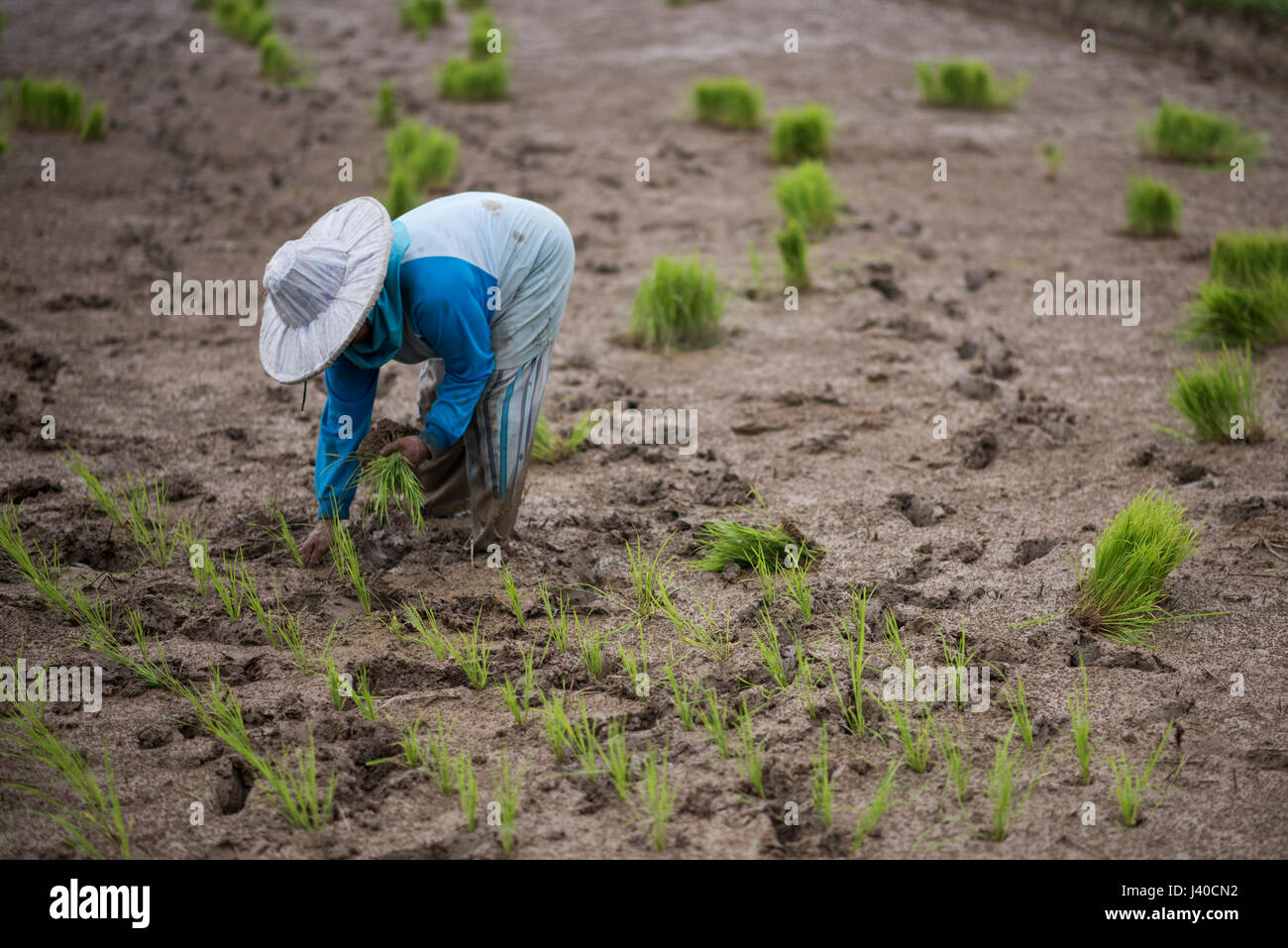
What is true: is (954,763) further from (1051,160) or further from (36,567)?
(1051,160)

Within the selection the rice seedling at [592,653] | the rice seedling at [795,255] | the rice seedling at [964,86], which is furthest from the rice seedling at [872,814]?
the rice seedling at [964,86]

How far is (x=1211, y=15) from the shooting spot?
8.48 m

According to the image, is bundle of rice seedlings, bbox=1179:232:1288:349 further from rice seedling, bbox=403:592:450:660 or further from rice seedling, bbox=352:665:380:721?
rice seedling, bbox=352:665:380:721

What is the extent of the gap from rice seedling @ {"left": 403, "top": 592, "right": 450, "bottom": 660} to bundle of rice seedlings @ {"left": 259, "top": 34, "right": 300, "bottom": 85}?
266 inches

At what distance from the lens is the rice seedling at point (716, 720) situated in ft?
7.78

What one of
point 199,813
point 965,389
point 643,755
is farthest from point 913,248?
point 199,813

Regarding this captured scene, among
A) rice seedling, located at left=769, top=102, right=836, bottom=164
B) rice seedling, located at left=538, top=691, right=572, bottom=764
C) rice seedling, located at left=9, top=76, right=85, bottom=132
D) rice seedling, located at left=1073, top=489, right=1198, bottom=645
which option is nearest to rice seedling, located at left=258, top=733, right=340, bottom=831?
rice seedling, located at left=538, top=691, right=572, bottom=764

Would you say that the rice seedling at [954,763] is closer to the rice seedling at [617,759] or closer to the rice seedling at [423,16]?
the rice seedling at [617,759]

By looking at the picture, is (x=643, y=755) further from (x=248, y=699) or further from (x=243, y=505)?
(x=243, y=505)

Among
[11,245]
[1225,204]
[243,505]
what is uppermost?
[1225,204]

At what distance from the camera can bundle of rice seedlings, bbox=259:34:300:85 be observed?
8.32 meters

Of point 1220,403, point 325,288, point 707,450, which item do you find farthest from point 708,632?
point 1220,403

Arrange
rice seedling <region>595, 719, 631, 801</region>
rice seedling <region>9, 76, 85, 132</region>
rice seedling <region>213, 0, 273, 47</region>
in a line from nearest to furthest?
rice seedling <region>595, 719, 631, 801</region> → rice seedling <region>9, 76, 85, 132</region> → rice seedling <region>213, 0, 273, 47</region>

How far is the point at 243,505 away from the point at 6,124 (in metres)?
5.19
